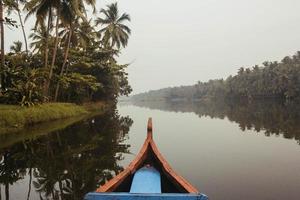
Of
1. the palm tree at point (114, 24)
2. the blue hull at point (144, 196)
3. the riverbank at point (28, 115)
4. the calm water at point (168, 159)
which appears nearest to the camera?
the blue hull at point (144, 196)

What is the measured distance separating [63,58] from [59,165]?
24.3 meters

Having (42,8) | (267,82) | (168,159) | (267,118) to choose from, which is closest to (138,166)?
(168,159)

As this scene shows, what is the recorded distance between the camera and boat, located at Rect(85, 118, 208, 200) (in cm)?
427

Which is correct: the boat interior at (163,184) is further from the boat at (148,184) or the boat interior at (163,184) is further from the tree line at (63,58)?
the tree line at (63,58)

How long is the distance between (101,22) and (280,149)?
3445cm

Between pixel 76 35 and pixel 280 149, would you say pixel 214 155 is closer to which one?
pixel 280 149

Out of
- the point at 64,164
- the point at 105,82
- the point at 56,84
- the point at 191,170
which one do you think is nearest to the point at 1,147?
the point at 64,164

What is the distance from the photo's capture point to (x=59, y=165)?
31.8ft

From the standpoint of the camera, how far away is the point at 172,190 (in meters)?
6.20

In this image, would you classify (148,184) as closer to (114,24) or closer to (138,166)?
(138,166)

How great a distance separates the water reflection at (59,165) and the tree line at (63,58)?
7.46 metres

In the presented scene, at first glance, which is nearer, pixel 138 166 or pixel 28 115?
pixel 138 166

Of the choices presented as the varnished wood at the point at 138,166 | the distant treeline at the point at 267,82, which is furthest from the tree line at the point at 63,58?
the distant treeline at the point at 267,82

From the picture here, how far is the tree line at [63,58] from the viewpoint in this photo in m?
20.9
